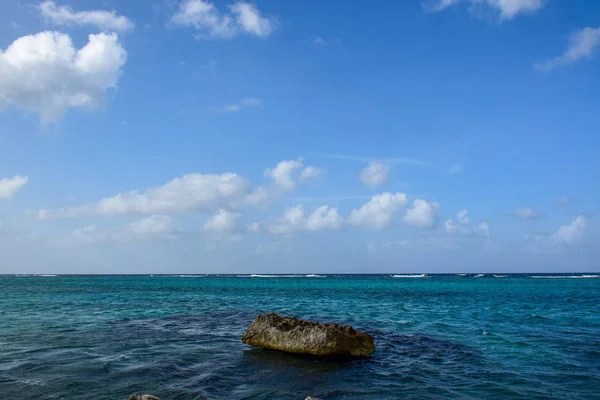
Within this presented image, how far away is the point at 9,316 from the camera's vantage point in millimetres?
32344

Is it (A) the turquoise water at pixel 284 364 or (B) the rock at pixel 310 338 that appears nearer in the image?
(A) the turquoise water at pixel 284 364

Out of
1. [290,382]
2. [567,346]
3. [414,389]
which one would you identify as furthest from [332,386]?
[567,346]

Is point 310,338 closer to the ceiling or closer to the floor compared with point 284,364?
closer to the ceiling

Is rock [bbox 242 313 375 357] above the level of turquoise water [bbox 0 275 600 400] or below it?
above

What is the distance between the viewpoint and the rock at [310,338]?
1812 centimetres

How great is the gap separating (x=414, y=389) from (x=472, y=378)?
2724 millimetres

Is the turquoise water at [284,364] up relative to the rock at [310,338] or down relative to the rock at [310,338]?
down

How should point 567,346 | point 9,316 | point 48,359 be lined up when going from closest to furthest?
1. point 48,359
2. point 567,346
3. point 9,316

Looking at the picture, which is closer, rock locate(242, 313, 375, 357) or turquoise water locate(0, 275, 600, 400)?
turquoise water locate(0, 275, 600, 400)

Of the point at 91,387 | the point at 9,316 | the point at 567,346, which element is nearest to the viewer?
the point at 91,387

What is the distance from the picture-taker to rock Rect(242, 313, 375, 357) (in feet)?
59.5

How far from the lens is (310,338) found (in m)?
18.6

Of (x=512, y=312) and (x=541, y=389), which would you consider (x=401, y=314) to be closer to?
(x=512, y=312)

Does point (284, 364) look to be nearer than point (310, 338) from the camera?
Yes
